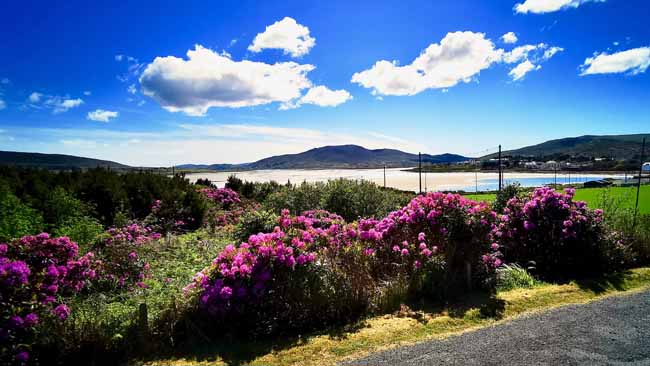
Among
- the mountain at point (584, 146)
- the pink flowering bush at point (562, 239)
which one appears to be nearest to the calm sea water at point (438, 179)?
the pink flowering bush at point (562, 239)

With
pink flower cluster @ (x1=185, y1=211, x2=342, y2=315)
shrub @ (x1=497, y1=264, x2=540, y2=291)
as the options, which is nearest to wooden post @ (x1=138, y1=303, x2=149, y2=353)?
pink flower cluster @ (x1=185, y1=211, x2=342, y2=315)

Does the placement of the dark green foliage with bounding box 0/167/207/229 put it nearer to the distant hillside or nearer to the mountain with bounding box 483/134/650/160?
the distant hillside

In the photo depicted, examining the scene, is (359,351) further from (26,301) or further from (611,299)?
(611,299)

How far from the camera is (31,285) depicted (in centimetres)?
353

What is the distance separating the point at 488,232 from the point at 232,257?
4.21 m

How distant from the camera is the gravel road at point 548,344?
3.40 metres

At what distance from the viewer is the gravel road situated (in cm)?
340

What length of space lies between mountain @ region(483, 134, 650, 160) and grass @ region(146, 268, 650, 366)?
122172mm

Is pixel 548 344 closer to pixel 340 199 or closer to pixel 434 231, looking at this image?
pixel 434 231

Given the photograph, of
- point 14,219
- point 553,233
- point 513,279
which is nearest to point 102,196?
point 14,219

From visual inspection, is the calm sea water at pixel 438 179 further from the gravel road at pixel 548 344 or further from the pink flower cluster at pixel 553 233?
the gravel road at pixel 548 344

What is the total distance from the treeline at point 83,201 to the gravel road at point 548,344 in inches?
276

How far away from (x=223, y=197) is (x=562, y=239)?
12843mm

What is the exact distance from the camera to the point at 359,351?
3.66 metres
